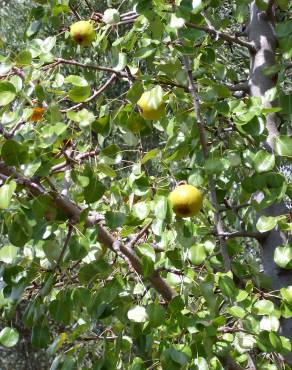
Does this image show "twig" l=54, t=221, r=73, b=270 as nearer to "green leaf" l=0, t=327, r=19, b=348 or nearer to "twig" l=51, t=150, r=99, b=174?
"twig" l=51, t=150, r=99, b=174

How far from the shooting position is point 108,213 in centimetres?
137

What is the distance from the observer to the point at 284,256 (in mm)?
1565

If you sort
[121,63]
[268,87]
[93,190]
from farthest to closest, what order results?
[268,87] < [121,63] < [93,190]

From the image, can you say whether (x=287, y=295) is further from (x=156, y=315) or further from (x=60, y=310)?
(x=60, y=310)

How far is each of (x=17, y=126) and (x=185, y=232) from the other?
421 mm

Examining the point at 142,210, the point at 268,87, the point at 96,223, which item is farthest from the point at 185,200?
the point at 268,87

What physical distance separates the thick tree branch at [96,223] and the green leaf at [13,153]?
0.11ft

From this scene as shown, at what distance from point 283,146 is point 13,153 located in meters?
0.64

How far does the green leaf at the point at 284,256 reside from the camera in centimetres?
156

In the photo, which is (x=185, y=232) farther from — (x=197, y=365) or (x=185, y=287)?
(x=197, y=365)

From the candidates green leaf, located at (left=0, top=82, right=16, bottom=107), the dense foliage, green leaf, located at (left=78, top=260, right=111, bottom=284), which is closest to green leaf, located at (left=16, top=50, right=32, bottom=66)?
the dense foliage

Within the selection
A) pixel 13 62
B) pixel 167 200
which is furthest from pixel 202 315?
pixel 13 62

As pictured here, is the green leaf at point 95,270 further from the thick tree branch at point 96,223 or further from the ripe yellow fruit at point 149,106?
the ripe yellow fruit at point 149,106

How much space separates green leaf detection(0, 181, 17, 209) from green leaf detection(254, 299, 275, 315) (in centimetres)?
63
